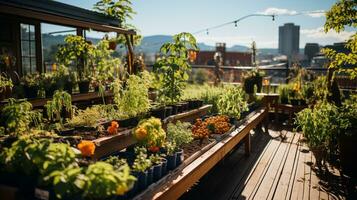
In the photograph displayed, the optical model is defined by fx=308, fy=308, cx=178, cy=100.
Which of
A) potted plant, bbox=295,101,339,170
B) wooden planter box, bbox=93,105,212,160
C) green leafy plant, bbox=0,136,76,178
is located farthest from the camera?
potted plant, bbox=295,101,339,170

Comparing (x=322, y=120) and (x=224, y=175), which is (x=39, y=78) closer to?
(x=224, y=175)

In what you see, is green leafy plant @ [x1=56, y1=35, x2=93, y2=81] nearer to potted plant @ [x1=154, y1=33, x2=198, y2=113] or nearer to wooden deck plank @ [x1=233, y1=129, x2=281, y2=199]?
potted plant @ [x1=154, y1=33, x2=198, y2=113]

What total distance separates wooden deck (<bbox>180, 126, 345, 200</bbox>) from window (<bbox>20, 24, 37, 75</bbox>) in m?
4.77

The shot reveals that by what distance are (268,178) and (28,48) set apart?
5.65 metres

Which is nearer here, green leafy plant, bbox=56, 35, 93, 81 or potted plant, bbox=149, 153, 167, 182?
potted plant, bbox=149, 153, 167, 182

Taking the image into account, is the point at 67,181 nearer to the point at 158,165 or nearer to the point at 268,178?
the point at 158,165

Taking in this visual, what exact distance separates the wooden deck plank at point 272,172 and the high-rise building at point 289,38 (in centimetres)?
5481

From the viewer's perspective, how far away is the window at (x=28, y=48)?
6543mm

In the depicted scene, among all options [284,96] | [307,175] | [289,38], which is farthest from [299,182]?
[289,38]

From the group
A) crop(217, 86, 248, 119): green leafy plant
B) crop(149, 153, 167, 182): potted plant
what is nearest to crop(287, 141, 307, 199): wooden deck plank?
crop(217, 86, 248, 119): green leafy plant

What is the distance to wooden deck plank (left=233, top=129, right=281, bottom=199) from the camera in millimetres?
3222

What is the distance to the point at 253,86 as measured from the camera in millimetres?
6367

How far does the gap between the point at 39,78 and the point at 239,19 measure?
27.1 ft

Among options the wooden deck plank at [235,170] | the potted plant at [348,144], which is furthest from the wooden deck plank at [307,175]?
the wooden deck plank at [235,170]
